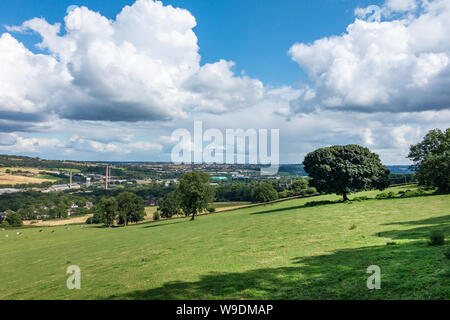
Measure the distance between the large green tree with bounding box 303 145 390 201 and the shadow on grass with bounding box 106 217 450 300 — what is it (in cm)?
3444

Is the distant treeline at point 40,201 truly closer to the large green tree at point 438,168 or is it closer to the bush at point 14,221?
the bush at point 14,221

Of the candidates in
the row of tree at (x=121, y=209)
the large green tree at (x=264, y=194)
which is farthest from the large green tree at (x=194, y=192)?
the row of tree at (x=121, y=209)

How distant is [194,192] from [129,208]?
41.4 meters

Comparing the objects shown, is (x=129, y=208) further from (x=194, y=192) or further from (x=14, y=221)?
(x=14, y=221)

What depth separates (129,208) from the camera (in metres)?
90.7

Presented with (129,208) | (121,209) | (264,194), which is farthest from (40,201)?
(264,194)

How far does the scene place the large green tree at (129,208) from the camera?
89.7 m

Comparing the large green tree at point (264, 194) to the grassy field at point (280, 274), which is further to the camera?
the large green tree at point (264, 194)

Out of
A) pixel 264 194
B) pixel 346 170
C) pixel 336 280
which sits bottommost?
pixel 264 194

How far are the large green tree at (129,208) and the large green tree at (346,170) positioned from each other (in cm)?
6446

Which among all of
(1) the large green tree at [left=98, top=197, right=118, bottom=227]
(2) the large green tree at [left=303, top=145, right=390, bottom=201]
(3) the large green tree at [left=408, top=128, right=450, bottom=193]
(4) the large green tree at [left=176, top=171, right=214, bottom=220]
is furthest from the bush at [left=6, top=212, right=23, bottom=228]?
(3) the large green tree at [left=408, top=128, right=450, bottom=193]
